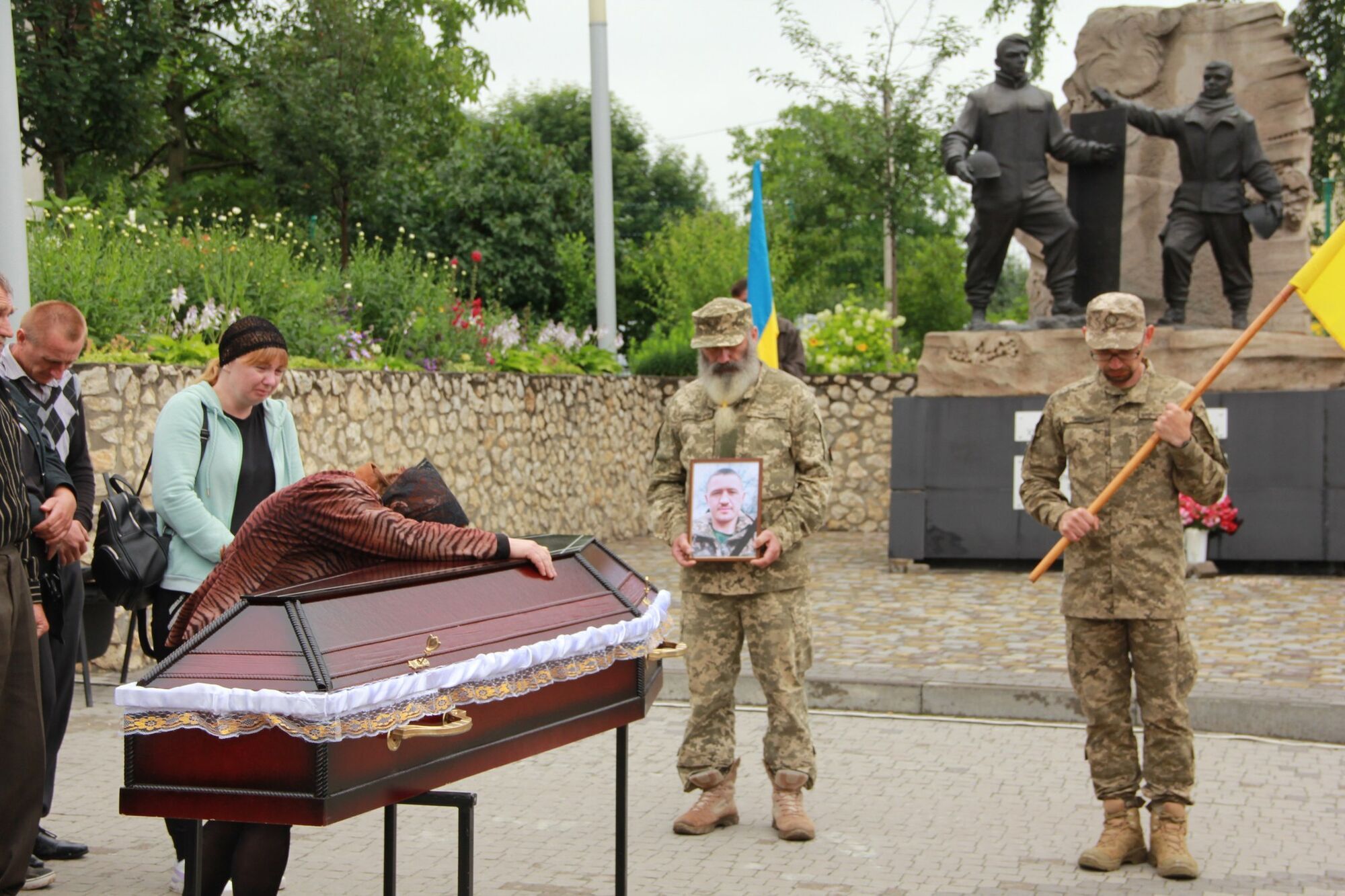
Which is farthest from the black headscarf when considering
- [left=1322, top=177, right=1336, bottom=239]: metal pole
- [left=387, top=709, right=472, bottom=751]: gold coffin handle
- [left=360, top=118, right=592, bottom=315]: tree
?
[left=1322, top=177, right=1336, bottom=239]: metal pole

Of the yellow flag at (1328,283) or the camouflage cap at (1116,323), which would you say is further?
the camouflage cap at (1116,323)

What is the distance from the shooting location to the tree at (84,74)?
1437 cm

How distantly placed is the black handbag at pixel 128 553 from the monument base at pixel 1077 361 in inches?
319

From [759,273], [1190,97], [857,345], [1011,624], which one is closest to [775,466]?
[759,273]

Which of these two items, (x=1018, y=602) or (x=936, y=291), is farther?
(x=936, y=291)

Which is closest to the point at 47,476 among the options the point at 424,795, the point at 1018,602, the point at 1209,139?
Answer: the point at 424,795

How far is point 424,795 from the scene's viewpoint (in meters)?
3.46

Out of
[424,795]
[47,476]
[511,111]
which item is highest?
[511,111]

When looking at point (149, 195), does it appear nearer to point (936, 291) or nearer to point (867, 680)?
point (867, 680)

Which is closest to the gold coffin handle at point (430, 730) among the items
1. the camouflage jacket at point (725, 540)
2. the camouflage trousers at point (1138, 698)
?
the camouflage jacket at point (725, 540)

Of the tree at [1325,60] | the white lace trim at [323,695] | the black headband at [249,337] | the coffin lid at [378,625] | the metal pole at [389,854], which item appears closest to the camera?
the white lace trim at [323,695]

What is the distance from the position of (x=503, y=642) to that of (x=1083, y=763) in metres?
3.61

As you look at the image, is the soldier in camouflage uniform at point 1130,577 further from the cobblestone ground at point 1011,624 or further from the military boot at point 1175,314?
the military boot at point 1175,314

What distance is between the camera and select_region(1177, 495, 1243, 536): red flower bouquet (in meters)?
11.1
